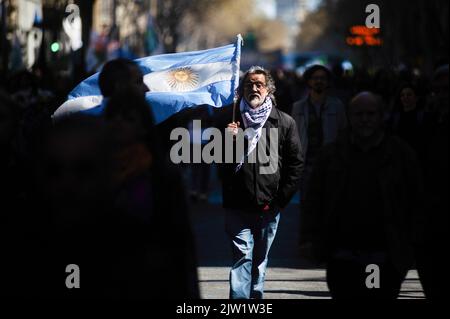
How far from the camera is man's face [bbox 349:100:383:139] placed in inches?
266

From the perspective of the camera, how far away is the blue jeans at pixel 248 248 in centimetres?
865

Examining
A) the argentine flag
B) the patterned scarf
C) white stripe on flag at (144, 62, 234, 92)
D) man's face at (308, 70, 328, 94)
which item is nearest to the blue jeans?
the patterned scarf

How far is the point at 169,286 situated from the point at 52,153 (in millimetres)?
706

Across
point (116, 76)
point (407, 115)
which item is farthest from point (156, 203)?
point (407, 115)

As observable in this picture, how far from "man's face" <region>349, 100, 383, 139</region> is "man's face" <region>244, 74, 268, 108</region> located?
213 cm

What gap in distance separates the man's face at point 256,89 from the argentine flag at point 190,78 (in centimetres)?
74

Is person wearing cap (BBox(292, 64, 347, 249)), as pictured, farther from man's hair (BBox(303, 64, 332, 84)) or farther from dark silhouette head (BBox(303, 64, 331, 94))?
man's hair (BBox(303, 64, 332, 84))

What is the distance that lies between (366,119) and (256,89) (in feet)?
7.30

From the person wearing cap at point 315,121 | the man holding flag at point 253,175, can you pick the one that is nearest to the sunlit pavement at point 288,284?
the person wearing cap at point 315,121

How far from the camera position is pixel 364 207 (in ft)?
22.1

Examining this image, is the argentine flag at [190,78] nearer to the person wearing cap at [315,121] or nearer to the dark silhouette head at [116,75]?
the person wearing cap at [315,121]

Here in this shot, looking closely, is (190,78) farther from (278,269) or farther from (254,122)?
(278,269)
